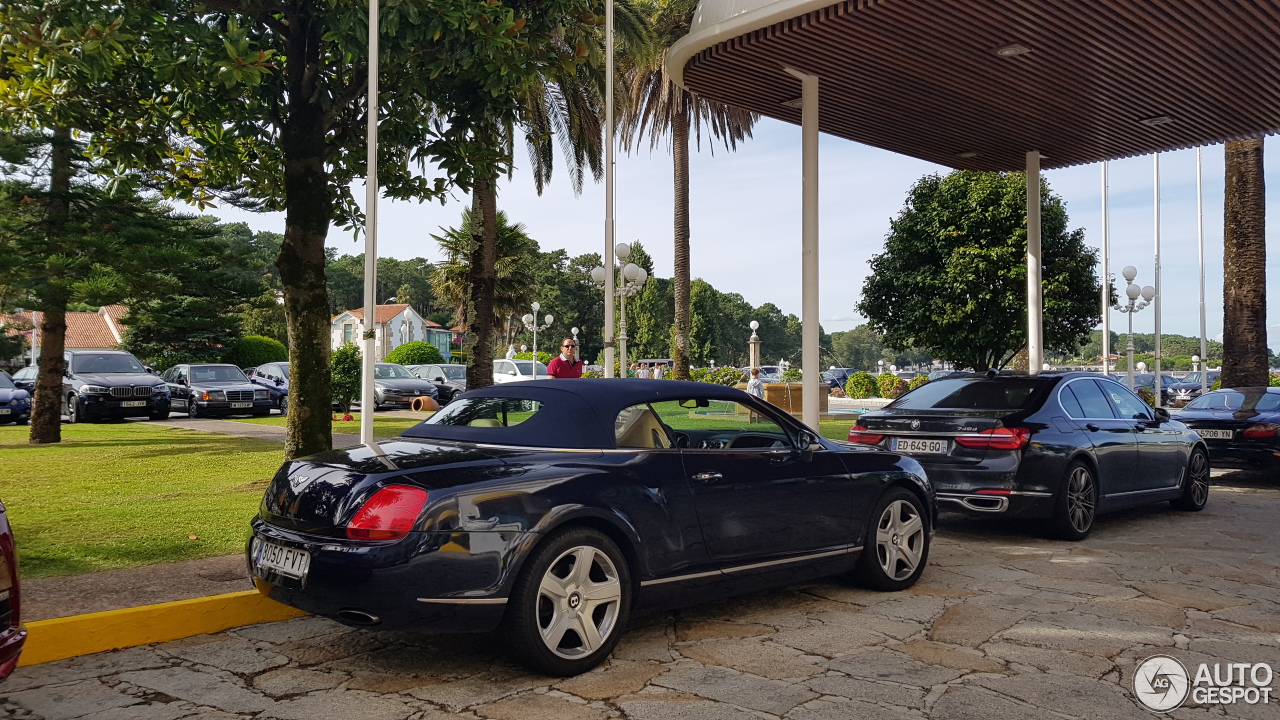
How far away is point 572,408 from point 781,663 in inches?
64.8

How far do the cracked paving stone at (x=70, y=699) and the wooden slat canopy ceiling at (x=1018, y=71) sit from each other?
8.28m

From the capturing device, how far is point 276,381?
98.9ft

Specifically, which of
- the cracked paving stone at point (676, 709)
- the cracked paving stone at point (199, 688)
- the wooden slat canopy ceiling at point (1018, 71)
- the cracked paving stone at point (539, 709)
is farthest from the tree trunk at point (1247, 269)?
the cracked paving stone at point (199, 688)

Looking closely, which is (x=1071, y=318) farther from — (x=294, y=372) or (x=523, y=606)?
(x=523, y=606)

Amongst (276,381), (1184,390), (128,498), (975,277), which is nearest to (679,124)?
(975,277)

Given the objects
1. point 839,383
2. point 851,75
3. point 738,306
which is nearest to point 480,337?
point 851,75

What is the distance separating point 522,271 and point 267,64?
3583cm

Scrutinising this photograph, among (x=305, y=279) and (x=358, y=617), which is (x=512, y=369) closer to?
(x=305, y=279)

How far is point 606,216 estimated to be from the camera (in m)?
11.4

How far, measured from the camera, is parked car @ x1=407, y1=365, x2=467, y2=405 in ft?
103

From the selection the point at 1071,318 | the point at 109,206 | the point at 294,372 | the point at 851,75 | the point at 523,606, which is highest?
the point at 851,75

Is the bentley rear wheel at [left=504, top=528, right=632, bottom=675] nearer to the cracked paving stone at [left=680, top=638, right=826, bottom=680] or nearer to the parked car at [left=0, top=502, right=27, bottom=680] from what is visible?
the cracked paving stone at [left=680, top=638, right=826, bottom=680]

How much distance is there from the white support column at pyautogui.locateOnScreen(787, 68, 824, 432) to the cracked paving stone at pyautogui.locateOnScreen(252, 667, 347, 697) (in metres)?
7.67

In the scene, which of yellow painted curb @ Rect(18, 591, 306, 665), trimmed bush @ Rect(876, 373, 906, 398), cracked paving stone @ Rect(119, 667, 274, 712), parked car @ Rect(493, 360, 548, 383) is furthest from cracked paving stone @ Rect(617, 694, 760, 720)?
trimmed bush @ Rect(876, 373, 906, 398)
